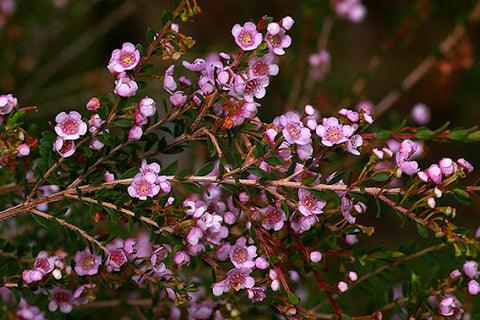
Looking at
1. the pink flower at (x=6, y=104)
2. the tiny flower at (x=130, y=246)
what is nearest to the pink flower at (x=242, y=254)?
the tiny flower at (x=130, y=246)

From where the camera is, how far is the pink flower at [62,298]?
79 cm

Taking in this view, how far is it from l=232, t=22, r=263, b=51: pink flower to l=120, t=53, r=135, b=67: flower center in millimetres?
134

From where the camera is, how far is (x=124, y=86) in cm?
67

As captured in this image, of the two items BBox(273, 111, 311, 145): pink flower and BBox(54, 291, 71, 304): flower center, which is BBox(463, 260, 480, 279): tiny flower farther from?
BBox(54, 291, 71, 304): flower center

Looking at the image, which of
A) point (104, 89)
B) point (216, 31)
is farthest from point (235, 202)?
point (216, 31)

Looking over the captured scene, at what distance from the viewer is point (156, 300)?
34.2 inches

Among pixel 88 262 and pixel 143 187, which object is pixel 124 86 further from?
pixel 88 262

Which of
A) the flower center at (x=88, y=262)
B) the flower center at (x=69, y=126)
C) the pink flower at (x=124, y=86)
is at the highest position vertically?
the pink flower at (x=124, y=86)

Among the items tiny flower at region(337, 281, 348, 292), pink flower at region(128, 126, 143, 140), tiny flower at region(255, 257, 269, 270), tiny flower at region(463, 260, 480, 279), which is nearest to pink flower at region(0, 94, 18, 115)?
pink flower at region(128, 126, 143, 140)

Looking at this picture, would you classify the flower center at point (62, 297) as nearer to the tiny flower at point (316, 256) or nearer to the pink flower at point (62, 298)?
the pink flower at point (62, 298)

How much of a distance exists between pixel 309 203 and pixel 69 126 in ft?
1.06

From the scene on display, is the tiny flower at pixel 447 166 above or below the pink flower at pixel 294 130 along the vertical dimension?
below

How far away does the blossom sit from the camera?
749mm

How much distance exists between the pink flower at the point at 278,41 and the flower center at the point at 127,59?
0.56ft
